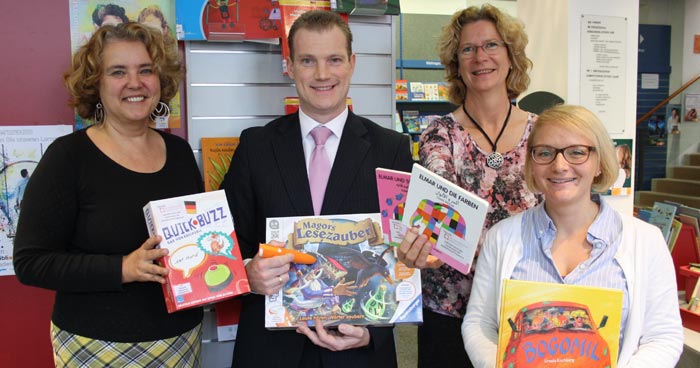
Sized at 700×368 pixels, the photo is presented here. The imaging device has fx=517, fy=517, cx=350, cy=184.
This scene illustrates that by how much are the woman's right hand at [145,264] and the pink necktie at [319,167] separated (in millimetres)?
552

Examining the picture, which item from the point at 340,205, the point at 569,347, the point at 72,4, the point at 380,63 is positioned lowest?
the point at 569,347

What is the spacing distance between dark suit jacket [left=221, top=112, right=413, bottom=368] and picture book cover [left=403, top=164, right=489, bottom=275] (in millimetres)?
347

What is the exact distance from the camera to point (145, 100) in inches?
75.7

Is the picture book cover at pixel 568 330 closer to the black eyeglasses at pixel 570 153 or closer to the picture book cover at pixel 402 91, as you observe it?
the black eyeglasses at pixel 570 153

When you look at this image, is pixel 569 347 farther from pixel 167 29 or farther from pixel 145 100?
pixel 167 29

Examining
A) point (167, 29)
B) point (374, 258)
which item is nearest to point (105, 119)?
point (167, 29)

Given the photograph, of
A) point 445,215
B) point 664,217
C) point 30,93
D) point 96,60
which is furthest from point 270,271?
point 664,217

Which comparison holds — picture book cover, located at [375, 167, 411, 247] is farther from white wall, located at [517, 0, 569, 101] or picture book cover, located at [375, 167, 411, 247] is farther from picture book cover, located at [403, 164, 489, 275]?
white wall, located at [517, 0, 569, 101]

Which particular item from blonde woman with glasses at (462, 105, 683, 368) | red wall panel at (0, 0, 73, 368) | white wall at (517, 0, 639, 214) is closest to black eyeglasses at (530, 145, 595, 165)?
blonde woman with glasses at (462, 105, 683, 368)

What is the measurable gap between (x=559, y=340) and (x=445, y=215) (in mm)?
461

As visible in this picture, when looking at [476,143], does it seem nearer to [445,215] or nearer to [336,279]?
[445,215]

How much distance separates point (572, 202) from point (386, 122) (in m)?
1.40

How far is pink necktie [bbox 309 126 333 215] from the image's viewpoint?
1.91 m

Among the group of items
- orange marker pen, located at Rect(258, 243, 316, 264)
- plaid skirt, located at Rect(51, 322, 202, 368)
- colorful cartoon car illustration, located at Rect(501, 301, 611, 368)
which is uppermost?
orange marker pen, located at Rect(258, 243, 316, 264)
